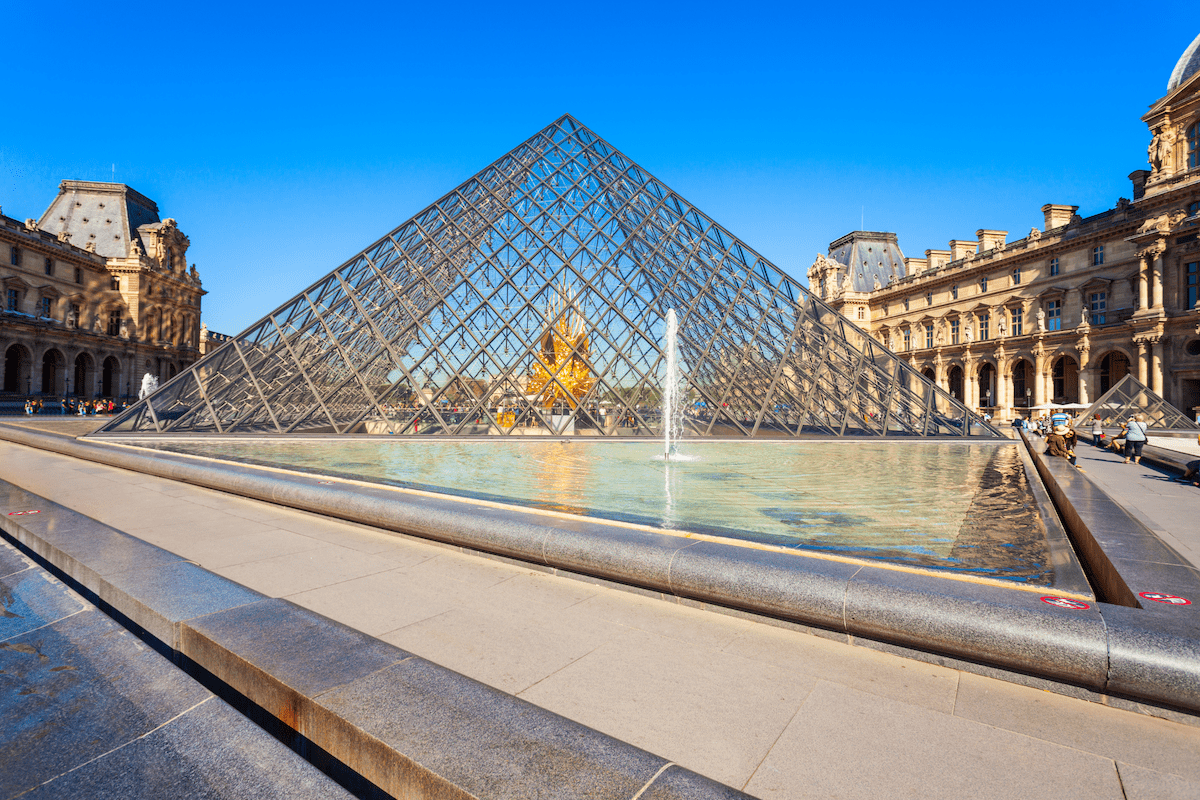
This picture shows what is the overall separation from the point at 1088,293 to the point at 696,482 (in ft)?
148

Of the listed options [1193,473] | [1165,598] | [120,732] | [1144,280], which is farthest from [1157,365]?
[120,732]

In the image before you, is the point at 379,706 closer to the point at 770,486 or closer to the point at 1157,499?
the point at 770,486

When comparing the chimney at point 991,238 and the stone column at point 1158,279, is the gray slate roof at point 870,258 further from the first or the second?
the stone column at point 1158,279

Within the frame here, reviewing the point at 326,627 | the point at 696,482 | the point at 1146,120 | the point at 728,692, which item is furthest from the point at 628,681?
the point at 1146,120

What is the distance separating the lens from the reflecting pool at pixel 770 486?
4.71 metres

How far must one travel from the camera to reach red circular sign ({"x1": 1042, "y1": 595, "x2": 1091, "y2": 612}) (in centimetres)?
252

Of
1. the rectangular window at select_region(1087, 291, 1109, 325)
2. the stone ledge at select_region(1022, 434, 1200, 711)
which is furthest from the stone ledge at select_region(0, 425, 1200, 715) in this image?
the rectangular window at select_region(1087, 291, 1109, 325)

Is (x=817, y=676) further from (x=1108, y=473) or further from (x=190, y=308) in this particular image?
(x=190, y=308)

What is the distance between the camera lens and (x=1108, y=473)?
1038cm

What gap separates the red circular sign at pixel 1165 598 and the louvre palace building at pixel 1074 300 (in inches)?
1541

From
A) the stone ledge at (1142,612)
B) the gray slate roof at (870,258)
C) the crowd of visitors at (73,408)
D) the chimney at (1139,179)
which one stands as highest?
→ the gray slate roof at (870,258)

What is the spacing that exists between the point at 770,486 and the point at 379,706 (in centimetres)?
681

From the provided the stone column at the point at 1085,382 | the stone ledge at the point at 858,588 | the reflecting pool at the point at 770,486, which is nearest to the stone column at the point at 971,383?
the stone column at the point at 1085,382

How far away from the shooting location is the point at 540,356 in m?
19.2
